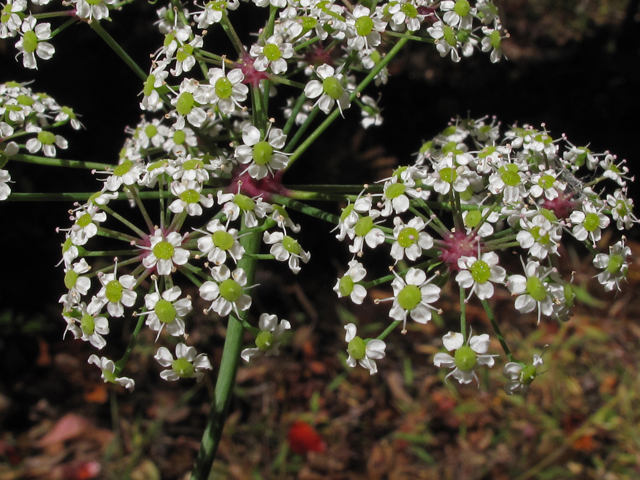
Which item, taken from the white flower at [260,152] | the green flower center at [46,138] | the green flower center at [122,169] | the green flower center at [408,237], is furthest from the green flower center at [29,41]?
the green flower center at [408,237]

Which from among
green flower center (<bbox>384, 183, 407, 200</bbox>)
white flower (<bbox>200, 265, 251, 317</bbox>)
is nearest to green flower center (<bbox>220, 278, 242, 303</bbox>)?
white flower (<bbox>200, 265, 251, 317</bbox>)

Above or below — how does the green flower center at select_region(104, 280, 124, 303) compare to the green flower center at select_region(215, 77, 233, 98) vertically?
below

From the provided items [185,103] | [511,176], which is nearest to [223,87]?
[185,103]

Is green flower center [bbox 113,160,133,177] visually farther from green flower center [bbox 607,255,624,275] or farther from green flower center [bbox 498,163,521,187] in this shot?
green flower center [bbox 607,255,624,275]

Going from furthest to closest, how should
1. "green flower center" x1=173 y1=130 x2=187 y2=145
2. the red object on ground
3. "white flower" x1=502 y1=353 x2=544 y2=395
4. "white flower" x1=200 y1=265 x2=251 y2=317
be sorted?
the red object on ground
"green flower center" x1=173 y1=130 x2=187 y2=145
"white flower" x1=502 y1=353 x2=544 y2=395
"white flower" x1=200 y1=265 x2=251 y2=317

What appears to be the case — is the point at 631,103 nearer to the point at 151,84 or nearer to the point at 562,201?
the point at 562,201
